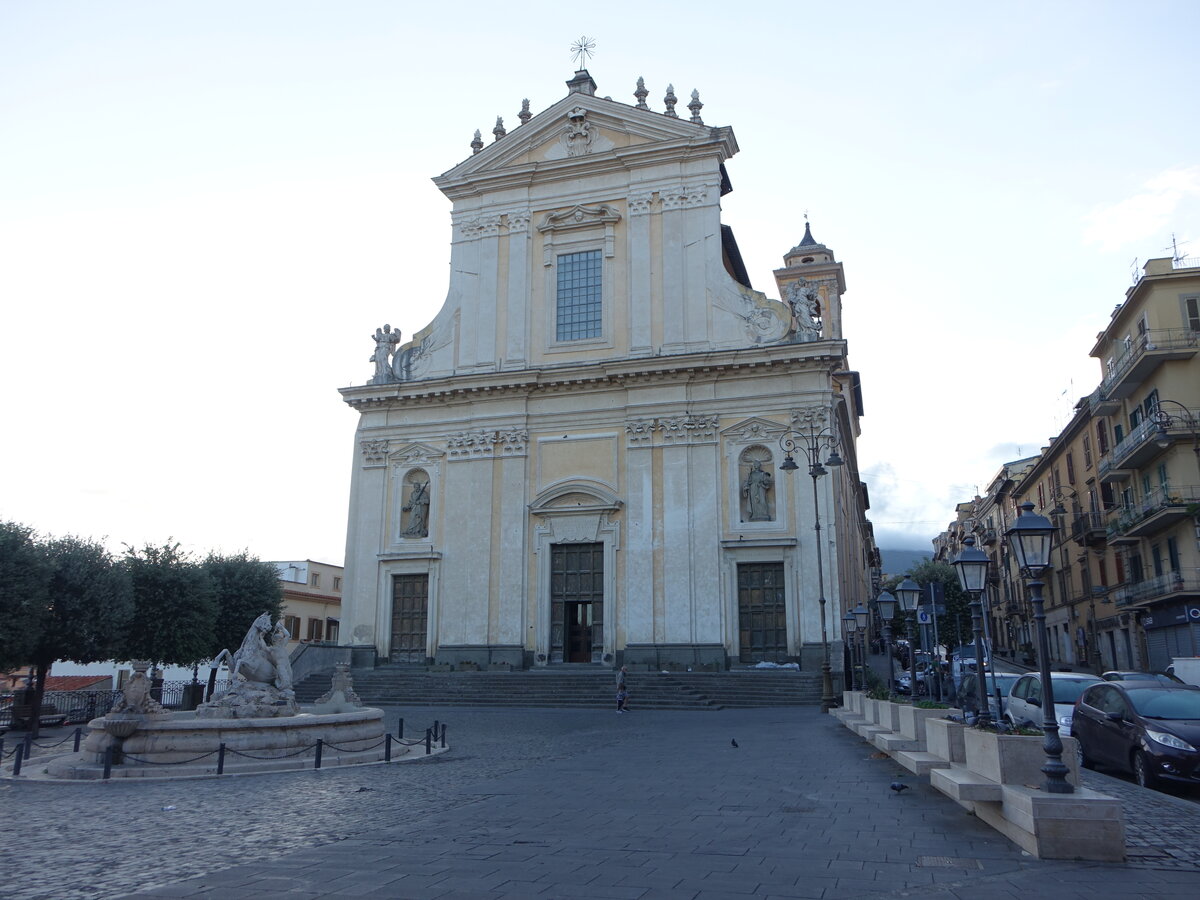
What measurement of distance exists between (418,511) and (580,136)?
634 inches

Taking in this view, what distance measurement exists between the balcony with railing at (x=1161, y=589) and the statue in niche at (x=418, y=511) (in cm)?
2731

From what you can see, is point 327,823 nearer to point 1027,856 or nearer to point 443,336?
point 1027,856

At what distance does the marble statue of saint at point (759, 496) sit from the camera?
31.9 m

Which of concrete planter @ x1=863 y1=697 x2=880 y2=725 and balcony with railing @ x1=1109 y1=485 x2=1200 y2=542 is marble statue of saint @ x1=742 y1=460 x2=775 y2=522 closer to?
concrete planter @ x1=863 y1=697 x2=880 y2=725

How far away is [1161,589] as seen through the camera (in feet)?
112

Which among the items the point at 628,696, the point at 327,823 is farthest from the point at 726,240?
the point at 327,823

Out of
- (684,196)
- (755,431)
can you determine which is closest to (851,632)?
(755,431)

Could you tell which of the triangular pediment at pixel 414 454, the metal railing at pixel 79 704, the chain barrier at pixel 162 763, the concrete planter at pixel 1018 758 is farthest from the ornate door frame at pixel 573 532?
the concrete planter at pixel 1018 758

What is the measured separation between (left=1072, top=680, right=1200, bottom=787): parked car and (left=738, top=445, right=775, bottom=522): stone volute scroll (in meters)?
18.0

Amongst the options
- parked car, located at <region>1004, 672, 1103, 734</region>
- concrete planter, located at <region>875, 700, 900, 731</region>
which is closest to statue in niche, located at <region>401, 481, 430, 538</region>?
concrete planter, located at <region>875, 700, 900, 731</region>

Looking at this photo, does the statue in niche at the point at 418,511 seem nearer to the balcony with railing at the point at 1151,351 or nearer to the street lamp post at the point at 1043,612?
the balcony with railing at the point at 1151,351

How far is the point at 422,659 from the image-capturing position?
3444cm

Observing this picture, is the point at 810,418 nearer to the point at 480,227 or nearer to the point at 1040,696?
the point at 480,227

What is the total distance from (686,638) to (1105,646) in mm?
23867
